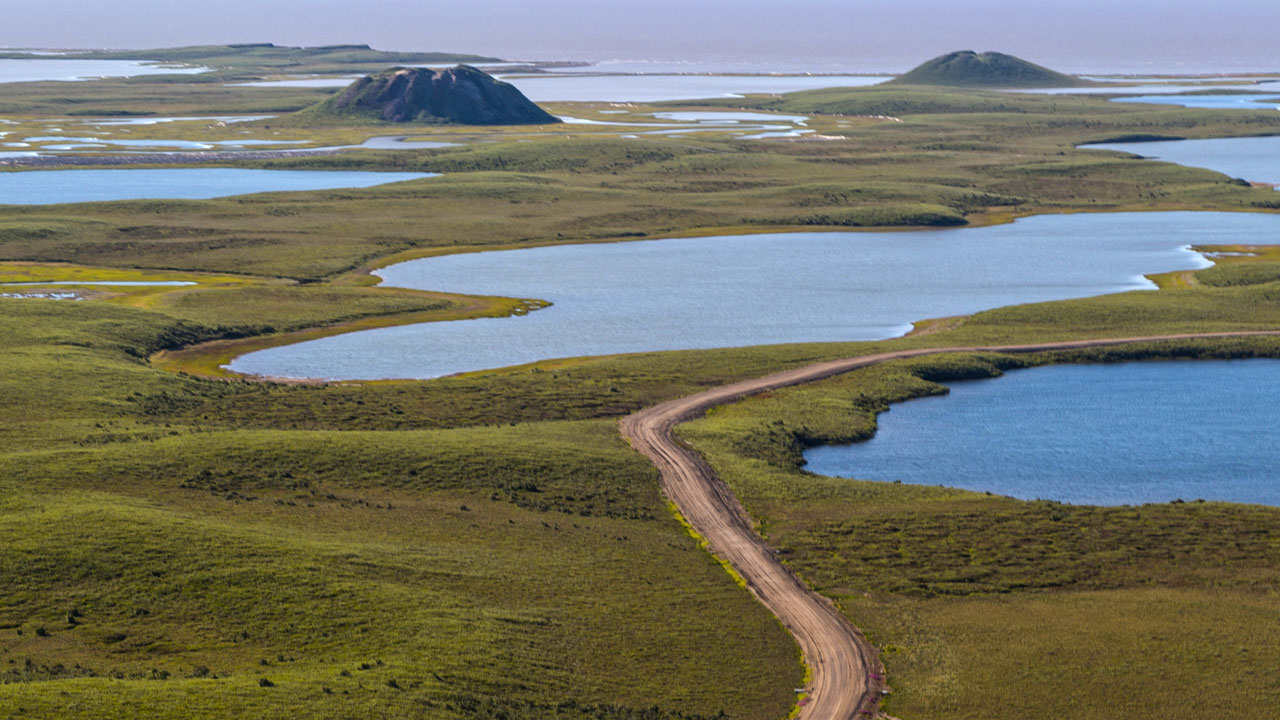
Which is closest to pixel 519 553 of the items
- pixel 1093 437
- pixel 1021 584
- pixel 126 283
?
pixel 1021 584

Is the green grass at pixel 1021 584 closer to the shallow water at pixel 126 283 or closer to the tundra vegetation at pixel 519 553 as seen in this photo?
the tundra vegetation at pixel 519 553

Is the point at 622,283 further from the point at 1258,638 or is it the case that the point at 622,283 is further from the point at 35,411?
the point at 1258,638

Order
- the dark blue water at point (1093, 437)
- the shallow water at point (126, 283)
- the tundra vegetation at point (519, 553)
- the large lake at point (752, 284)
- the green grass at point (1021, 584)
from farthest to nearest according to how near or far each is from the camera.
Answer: the shallow water at point (126, 283) < the large lake at point (752, 284) < the dark blue water at point (1093, 437) < the green grass at point (1021, 584) < the tundra vegetation at point (519, 553)

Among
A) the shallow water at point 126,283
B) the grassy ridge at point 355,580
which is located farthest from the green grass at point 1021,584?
the shallow water at point 126,283

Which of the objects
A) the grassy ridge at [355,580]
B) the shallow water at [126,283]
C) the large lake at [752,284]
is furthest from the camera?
the shallow water at [126,283]

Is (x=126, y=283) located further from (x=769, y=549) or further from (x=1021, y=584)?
(x=1021, y=584)

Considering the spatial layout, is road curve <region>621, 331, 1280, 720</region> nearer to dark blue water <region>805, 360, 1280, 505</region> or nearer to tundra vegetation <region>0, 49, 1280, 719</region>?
tundra vegetation <region>0, 49, 1280, 719</region>
